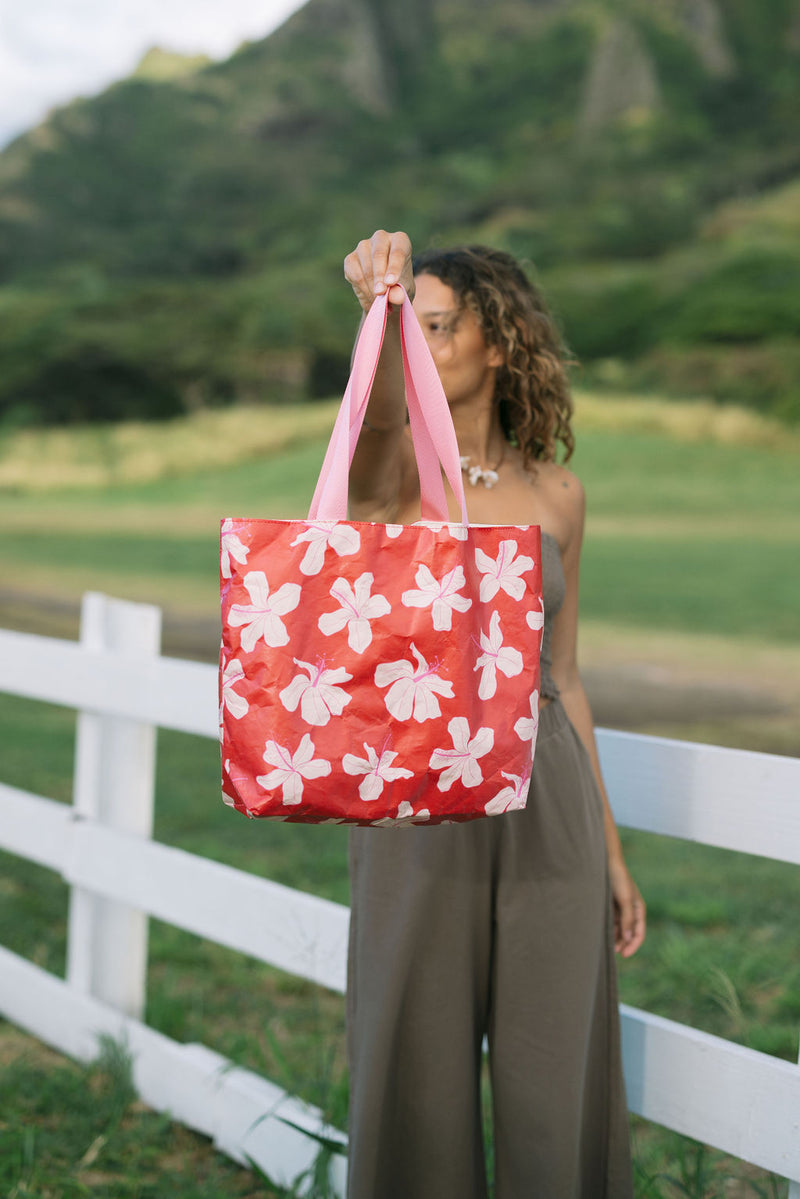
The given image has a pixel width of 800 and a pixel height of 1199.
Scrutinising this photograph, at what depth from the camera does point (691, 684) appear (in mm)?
7645

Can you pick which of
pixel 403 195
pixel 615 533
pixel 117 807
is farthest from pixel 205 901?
pixel 403 195

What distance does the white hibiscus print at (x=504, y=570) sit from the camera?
129 centimetres

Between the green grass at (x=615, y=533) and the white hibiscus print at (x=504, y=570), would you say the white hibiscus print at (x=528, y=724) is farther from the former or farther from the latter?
the green grass at (x=615, y=533)

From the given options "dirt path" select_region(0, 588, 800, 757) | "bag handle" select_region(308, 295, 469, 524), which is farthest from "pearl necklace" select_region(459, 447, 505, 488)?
"dirt path" select_region(0, 588, 800, 757)

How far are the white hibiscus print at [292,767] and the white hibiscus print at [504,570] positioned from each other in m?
0.26

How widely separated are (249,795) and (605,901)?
2.13 feet

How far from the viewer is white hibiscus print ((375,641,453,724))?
1231 mm

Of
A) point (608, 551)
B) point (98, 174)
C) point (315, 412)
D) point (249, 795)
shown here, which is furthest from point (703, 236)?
point (249, 795)

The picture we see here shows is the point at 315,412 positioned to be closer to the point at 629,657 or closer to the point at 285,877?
the point at 629,657

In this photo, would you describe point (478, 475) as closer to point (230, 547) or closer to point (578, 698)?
point (578, 698)

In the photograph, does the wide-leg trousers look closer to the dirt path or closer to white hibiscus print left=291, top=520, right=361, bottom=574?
white hibiscus print left=291, top=520, right=361, bottom=574

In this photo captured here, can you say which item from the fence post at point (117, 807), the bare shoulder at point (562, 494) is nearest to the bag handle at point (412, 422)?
the bare shoulder at point (562, 494)

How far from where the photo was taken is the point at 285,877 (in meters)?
4.65

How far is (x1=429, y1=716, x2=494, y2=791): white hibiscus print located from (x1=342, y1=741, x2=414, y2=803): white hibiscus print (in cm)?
4
